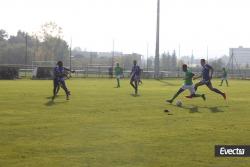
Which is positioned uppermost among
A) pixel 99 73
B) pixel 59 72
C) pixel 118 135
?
pixel 59 72

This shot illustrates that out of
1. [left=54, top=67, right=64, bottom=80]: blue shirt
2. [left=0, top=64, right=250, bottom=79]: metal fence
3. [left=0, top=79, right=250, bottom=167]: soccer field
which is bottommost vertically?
[left=0, top=79, right=250, bottom=167]: soccer field

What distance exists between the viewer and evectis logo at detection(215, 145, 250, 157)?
8.93m

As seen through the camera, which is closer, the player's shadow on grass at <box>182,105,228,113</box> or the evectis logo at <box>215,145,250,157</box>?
the evectis logo at <box>215,145,250,157</box>

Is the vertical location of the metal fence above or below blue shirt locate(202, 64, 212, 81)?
below

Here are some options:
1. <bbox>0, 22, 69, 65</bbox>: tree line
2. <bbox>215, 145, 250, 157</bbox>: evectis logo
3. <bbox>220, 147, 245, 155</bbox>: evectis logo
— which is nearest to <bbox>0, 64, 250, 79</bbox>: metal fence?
<bbox>0, 22, 69, 65</bbox>: tree line

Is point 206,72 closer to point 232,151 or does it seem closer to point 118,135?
point 118,135

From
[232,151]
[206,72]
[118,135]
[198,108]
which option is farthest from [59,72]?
[232,151]

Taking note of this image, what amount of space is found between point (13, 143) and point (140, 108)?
8.20 meters

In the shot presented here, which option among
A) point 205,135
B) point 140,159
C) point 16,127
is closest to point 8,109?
point 16,127

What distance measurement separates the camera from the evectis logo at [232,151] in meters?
8.93

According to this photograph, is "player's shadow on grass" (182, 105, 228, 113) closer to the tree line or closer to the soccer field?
the soccer field

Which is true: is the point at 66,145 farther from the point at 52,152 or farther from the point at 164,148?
the point at 164,148

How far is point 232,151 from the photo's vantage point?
9102 mm

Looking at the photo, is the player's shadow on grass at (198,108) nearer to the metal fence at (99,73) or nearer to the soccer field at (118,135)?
the soccer field at (118,135)
